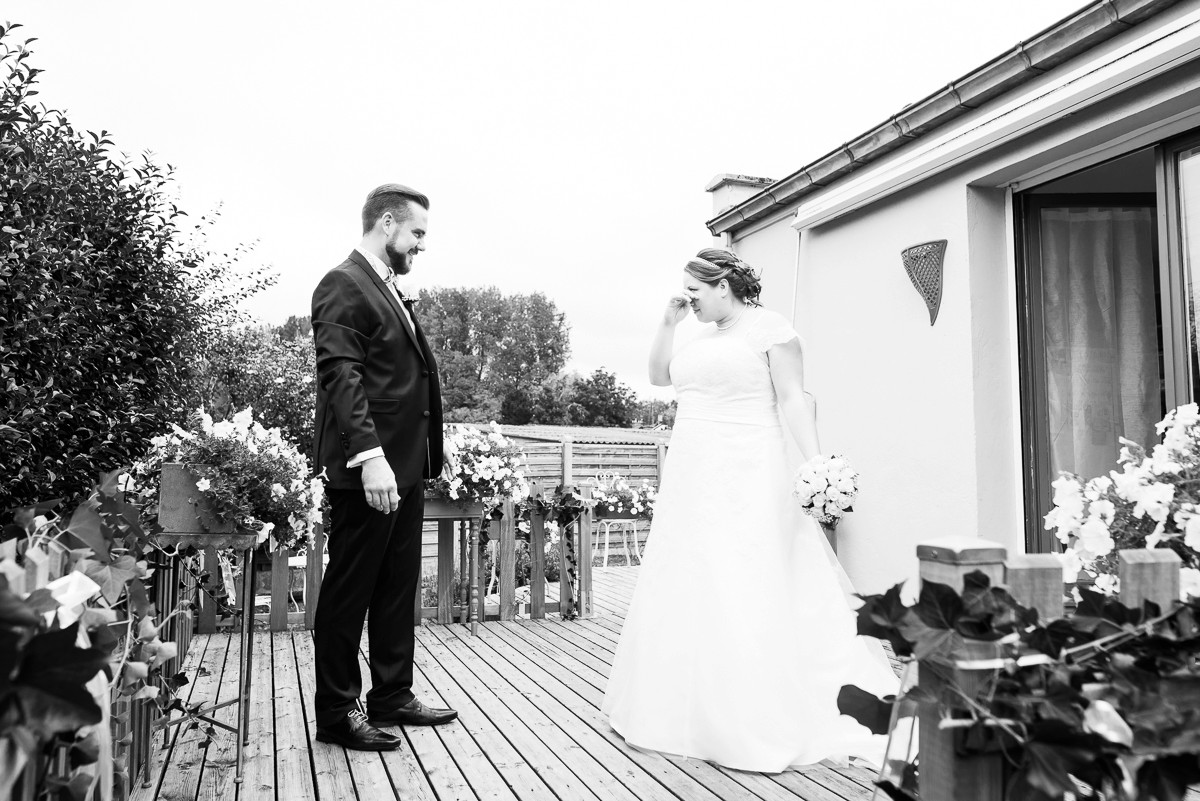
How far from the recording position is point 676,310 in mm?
3791

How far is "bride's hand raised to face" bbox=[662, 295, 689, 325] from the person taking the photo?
3779 mm

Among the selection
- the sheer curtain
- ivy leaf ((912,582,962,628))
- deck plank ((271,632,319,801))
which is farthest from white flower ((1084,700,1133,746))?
the sheer curtain

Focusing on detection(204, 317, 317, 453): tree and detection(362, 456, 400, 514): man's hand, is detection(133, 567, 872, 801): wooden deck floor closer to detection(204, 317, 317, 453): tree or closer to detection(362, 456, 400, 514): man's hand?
detection(362, 456, 400, 514): man's hand

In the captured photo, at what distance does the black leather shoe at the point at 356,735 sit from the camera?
3059mm

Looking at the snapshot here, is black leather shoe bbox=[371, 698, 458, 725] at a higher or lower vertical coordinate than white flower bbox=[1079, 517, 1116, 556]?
lower

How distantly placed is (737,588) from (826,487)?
0.52 metres

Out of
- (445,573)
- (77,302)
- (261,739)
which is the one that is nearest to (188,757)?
(261,739)

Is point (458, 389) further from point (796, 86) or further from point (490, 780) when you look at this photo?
point (490, 780)

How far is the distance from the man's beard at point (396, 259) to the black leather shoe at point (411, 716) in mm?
1839

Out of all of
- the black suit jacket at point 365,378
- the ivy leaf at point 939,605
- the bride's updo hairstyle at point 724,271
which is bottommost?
the ivy leaf at point 939,605

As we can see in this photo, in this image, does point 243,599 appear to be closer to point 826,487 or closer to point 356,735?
point 356,735

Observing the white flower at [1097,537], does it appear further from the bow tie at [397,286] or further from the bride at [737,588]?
the bow tie at [397,286]

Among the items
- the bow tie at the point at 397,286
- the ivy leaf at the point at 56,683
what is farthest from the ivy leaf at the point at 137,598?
the bow tie at the point at 397,286

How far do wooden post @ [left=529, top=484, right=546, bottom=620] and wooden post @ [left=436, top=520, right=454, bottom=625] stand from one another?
61 centimetres
